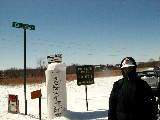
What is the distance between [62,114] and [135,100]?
10.6m

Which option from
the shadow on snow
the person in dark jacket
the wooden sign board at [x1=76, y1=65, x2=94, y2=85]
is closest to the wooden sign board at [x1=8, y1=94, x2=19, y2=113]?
the wooden sign board at [x1=76, y1=65, x2=94, y2=85]

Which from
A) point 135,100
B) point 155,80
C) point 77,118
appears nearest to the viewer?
point 135,100

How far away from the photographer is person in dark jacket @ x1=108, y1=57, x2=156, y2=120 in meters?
6.17

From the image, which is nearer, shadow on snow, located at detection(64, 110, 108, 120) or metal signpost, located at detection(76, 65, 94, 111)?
shadow on snow, located at detection(64, 110, 108, 120)

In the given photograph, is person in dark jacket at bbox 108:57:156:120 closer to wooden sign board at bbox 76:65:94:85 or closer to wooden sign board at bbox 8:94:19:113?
wooden sign board at bbox 76:65:94:85

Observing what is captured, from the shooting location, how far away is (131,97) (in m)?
6.25

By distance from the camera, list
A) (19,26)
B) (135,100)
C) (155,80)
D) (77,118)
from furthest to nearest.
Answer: (155,80)
(19,26)
(77,118)
(135,100)

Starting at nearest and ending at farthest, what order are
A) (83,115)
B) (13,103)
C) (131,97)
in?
(131,97) → (83,115) → (13,103)

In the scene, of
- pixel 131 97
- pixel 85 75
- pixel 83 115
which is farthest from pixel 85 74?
pixel 131 97

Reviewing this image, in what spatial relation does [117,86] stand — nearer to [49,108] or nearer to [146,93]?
[146,93]

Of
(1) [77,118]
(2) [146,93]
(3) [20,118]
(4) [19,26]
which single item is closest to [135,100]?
(2) [146,93]

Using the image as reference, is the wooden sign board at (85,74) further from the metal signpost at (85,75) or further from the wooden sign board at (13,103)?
the wooden sign board at (13,103)

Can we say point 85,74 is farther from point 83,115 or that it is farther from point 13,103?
point 13,103

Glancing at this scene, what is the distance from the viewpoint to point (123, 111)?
20.4 feet
